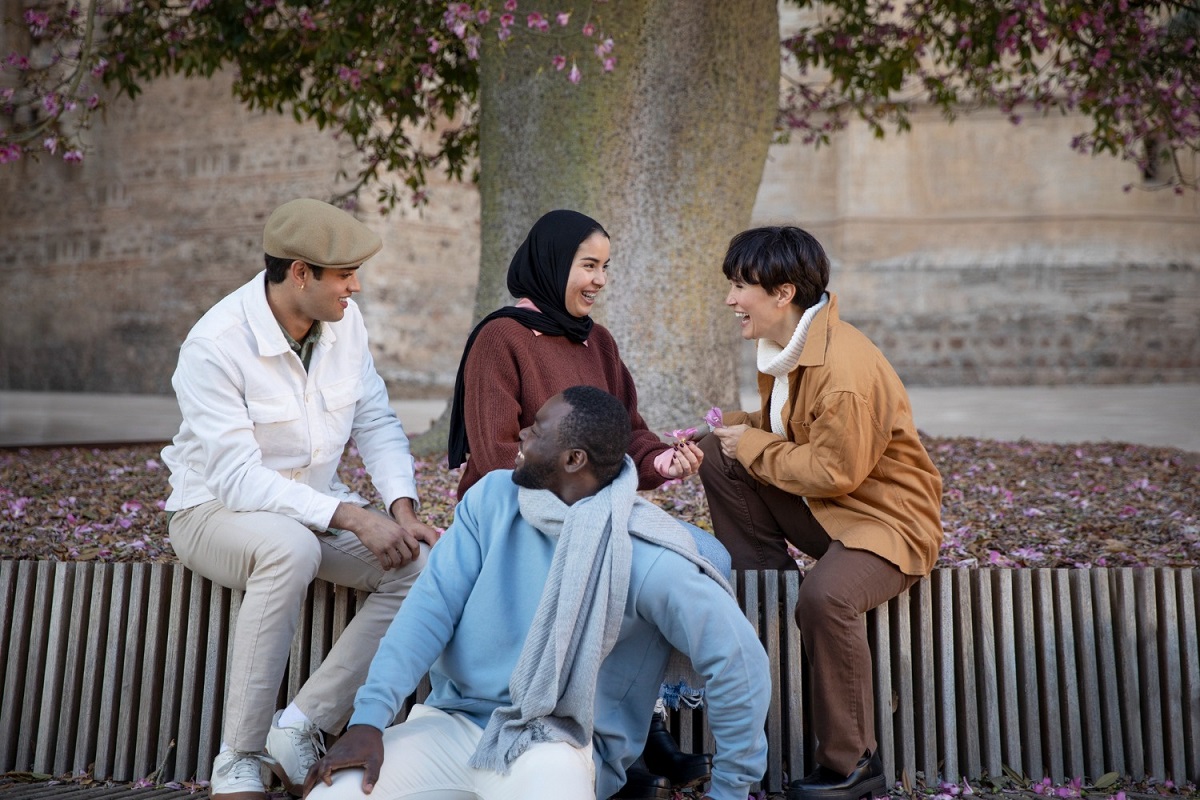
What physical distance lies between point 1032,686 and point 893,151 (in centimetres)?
1722

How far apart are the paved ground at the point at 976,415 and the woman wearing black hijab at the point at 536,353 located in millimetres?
6281

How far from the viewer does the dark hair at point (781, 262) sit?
10.5 feet

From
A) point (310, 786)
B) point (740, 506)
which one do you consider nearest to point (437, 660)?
point (310, 786)

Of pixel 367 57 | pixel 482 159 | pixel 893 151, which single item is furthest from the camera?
pixel 893 151

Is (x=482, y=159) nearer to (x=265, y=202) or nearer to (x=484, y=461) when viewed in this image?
(x=484, y=461)

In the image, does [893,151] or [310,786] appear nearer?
[310,786]

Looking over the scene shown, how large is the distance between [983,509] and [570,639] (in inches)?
142

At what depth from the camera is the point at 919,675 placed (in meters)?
3.33

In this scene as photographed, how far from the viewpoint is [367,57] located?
627 cm

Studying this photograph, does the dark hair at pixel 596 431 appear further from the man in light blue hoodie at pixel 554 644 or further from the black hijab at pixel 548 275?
the black hijab at pixel 548 275

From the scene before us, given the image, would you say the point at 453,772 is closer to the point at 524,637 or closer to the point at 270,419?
the point at 524,637

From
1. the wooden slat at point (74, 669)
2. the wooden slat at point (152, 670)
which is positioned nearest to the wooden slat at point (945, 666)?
the wooden slat at point (152, 670)

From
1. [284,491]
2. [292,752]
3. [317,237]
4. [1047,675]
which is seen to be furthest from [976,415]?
[292,752]

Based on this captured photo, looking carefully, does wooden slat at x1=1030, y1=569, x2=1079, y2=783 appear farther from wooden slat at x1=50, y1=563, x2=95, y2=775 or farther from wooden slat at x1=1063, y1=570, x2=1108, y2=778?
wooden slat at x1=50, y1=563, x2=95, y2=775
